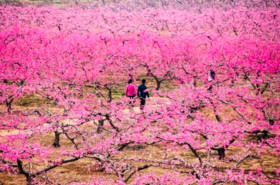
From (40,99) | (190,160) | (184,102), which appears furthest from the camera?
(40,99)

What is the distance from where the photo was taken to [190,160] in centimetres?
1108

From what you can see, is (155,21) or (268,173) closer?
(268,173)

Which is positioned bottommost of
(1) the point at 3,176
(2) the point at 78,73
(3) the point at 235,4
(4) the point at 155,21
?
(1) the point at 3,176

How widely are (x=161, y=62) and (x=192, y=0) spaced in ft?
230

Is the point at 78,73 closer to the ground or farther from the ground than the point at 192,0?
closer to the ground

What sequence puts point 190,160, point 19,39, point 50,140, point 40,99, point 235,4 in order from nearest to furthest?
point 190,160
point 50,140
point 40,99
point 19,39
point 235,4

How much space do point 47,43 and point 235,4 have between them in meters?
65.7

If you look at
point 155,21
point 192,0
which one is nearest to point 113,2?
point 192,0

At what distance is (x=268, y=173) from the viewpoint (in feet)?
31.9

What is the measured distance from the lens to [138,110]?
17.3 metres

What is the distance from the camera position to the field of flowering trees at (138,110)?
873 cm

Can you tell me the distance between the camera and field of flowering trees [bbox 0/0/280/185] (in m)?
8.73

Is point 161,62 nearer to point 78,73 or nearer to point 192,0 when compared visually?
point 78,73

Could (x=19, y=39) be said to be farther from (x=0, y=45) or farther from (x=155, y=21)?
(x=155, y=21)
